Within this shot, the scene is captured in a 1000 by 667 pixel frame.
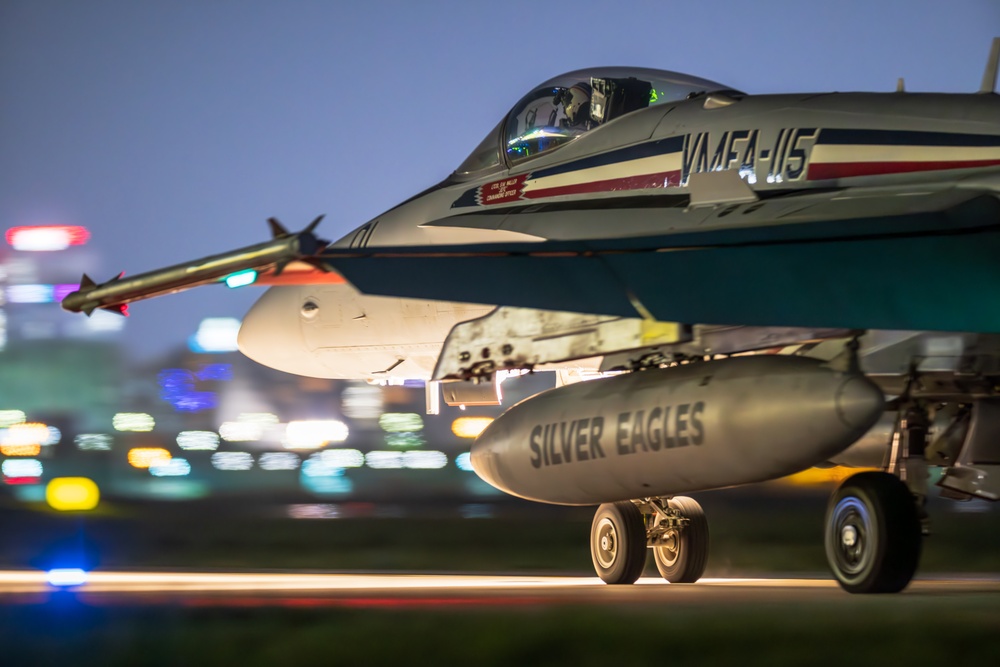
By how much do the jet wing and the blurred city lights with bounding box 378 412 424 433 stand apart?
155 feet

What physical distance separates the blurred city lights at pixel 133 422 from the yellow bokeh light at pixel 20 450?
17.3 feet

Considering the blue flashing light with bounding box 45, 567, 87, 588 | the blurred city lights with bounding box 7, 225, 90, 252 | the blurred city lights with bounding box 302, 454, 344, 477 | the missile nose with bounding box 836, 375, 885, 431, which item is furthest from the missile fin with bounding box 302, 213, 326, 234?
the blurred city lights with bounding box 302, 454, 344, 477

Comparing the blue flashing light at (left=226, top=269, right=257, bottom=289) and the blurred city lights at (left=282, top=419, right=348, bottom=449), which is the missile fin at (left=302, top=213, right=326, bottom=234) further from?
the blurred city lights at (left=282, top=419, right=348, bottom=449)

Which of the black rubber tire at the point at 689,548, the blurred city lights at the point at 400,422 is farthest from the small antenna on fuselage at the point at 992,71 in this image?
the blurred city lights at the point at 400,422

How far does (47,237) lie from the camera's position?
149ft

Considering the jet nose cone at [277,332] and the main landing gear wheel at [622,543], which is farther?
the jet nose cone at [277,332]

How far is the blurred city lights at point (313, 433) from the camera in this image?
198 ft

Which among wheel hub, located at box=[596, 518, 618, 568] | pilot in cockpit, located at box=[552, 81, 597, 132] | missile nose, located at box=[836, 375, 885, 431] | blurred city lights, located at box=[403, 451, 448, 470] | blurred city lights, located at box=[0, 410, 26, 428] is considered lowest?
wheel hub, located at box=[596, 518, 618, 568]

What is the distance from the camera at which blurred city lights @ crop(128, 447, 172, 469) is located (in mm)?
53750

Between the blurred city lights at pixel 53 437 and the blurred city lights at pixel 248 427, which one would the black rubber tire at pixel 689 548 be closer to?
the blurred city lights at pixel 53 437

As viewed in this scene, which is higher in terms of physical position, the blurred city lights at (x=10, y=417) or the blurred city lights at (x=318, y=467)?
the blurred city lights at (x=10, y=417)

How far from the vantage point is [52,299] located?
155 feet

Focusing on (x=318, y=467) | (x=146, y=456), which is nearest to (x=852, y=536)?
(x=146, y=456)

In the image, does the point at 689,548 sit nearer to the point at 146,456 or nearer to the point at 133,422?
the point at 146,456
